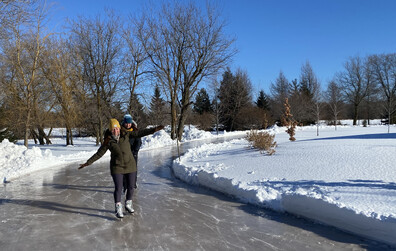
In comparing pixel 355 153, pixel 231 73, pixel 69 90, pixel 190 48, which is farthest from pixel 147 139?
pixel 231 73

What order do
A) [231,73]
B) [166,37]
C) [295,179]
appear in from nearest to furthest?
[295,179] → [166,37] → [231,73]

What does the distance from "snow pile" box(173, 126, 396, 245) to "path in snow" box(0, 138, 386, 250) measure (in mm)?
297

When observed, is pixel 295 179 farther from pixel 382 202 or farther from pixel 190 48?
pixel 190 48

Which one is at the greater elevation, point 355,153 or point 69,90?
point 69,90

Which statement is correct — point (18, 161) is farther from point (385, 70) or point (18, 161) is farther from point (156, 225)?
point (385, 70)

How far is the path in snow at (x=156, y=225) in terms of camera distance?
13.6 ft

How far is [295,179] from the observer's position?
676 cm

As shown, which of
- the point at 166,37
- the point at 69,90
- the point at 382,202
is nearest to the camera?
the point at 382,202

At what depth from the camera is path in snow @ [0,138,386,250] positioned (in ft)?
13.6

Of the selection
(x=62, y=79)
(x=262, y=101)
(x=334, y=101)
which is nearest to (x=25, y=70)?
(x=62, y=79)

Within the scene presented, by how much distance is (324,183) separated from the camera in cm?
612

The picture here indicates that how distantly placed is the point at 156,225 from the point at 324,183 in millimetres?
3513

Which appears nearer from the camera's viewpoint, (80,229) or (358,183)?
(80,229)

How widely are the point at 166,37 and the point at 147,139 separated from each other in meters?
10.5
